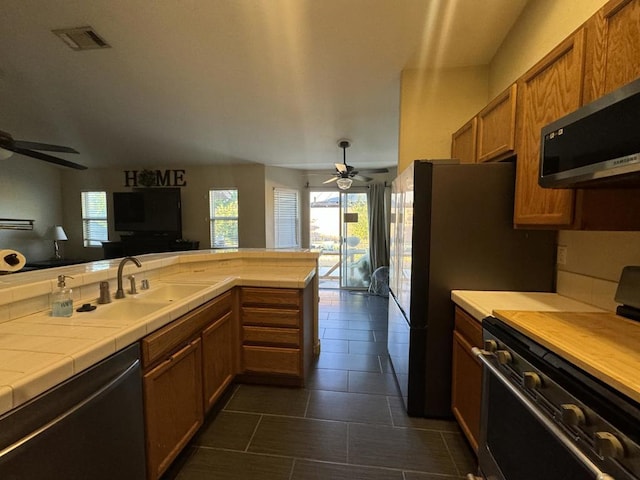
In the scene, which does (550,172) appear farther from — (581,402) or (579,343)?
(581,402)

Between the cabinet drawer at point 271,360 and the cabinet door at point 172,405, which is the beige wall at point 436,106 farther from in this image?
the cabinet door at point 172,405

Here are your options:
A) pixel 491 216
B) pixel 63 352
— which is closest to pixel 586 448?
pixel 491 216

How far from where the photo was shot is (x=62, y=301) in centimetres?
140

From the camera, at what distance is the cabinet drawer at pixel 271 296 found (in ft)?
7.44

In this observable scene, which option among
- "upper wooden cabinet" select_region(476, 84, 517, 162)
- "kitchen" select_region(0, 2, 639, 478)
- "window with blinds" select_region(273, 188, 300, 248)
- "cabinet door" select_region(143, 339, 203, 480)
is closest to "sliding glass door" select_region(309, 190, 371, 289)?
"window with blinds" select_region(273, 188, 300, 248)

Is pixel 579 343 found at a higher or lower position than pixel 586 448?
higher

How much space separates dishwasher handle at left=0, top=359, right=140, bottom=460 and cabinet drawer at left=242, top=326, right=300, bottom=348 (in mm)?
1148

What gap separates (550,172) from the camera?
1106 mm

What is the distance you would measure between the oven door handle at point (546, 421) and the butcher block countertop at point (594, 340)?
0.18 m

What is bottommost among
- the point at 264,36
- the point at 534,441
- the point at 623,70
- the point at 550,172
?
the point at 534,441

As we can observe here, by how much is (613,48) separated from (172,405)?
7.83 feet

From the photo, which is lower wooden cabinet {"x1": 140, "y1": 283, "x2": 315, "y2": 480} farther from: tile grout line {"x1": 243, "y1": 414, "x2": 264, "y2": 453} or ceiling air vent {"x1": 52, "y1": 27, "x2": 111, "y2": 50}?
ceiling air vent {"x1": 52, "y1": 27, "x2": 111, "y2": 50}

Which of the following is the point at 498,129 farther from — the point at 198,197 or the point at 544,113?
the point at 198,197

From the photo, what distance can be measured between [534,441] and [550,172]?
0.94 metres
